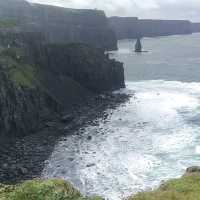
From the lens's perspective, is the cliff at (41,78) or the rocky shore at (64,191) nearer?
the rocky shore at (64,191)

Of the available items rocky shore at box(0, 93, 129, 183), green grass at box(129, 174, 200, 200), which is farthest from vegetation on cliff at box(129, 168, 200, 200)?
rocky shore at box(0, 93, 129, 183)

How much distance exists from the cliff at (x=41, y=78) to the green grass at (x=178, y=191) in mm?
46539

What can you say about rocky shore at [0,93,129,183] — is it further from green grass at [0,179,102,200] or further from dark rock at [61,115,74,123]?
green grass at [0,179,102,200]

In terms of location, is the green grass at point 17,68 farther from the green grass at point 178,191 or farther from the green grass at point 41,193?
the green grass at point 41,193

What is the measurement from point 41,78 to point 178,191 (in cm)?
7406

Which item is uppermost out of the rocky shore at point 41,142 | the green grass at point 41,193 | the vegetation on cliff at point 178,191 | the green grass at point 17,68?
the green grass at point 17,68

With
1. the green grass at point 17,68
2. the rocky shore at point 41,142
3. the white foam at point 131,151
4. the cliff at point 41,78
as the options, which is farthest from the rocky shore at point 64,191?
the green grass at point 17,68

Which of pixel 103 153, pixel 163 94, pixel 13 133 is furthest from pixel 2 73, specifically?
pixel 163 94

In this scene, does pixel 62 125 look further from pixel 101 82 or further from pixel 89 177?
pixel 101 82

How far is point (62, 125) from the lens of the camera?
3615 inches

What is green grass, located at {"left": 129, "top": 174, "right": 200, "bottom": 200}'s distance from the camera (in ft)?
119

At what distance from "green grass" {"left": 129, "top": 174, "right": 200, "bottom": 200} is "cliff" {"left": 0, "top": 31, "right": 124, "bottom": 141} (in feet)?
153

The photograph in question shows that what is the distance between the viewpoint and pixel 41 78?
10806 centimetres

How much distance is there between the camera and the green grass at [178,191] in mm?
36125
